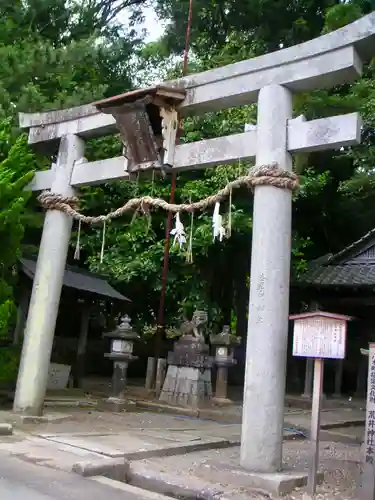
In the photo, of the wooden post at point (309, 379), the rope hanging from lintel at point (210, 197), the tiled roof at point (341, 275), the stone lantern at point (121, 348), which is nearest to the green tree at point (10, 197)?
the rope hanging from lintel at point (210, 197)

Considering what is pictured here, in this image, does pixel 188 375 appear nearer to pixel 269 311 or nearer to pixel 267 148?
pixel 269 311

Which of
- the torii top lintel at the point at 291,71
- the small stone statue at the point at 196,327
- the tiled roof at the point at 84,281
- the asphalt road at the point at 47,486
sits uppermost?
the torii top lintel at the point at 291,71

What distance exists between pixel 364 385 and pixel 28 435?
44.1 feet

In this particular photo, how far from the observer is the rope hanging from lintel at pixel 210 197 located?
707 centimetres

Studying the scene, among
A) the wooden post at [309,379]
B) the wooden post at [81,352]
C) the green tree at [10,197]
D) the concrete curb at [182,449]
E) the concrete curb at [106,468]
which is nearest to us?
the concrete curb at [106,468]

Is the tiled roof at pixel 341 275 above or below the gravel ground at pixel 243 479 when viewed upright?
above

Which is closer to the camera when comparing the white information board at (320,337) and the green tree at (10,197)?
the white information board at (320,337)

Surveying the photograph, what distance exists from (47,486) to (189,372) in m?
8.64

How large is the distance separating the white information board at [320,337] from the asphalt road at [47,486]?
7.92 ft

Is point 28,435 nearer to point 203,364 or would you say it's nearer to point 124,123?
point 124,123

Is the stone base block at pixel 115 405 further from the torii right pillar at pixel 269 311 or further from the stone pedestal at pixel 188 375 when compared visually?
the torii right pillar at pixel 269 311

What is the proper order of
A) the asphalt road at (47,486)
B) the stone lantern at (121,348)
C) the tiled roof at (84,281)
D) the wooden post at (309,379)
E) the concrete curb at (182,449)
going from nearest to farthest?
the asphalt road at (47,486)
the concrete curb at (182,449)
the stone lantern at (121,348)
the tiled roof at (84,281)
the wooden post at (309,379)

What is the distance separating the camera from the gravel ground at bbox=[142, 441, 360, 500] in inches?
240

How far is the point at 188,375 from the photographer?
553 inches
